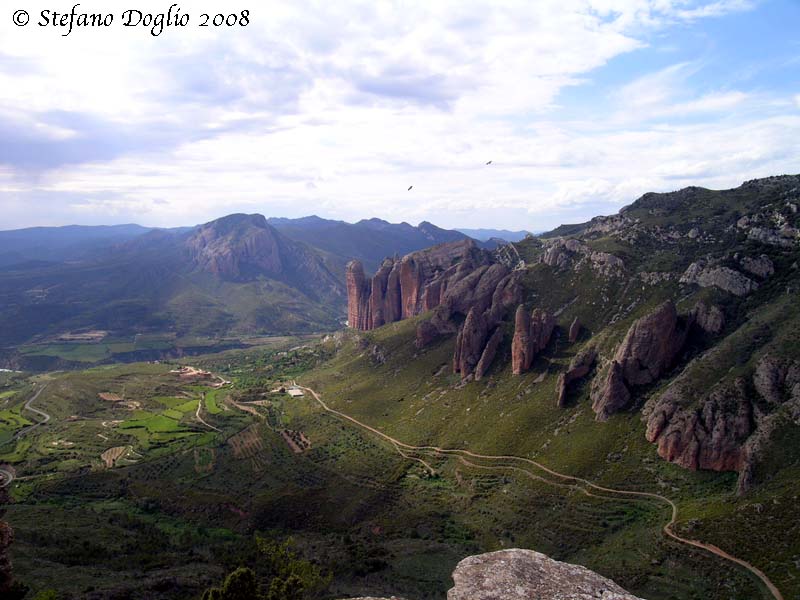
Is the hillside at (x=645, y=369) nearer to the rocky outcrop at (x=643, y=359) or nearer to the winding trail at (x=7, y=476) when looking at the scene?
the rocky outcrop at (x=643, y=359)

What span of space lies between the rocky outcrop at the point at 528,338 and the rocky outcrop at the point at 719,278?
102 ft

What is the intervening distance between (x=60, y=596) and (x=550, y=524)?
211ft

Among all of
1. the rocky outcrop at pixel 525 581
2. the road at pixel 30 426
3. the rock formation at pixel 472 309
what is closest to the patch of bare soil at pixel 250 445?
the road at pixel 30 426

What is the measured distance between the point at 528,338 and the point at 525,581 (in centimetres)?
9826

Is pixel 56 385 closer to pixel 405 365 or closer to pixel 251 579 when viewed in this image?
pixel 405 365

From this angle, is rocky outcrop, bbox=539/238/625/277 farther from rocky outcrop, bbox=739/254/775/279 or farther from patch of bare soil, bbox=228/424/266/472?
patch of bare soil, bbox=228/424/266/472

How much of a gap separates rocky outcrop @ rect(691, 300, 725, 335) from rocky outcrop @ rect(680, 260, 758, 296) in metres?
6.64

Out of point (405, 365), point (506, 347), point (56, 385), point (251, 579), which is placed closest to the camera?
point (251, 579)

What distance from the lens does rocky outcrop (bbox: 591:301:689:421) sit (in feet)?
320

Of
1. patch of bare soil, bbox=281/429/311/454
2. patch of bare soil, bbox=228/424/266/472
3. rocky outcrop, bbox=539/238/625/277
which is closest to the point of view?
patch of bare soil, bbox=228/424/266/472

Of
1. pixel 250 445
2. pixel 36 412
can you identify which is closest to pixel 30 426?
pixel 36 412

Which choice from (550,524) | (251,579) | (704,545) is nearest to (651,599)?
(704,545)

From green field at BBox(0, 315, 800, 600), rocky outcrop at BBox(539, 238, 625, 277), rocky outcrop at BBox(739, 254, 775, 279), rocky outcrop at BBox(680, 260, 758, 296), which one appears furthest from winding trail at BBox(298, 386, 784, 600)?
rocky outcrop at BBox(539, 238, 625, 277)

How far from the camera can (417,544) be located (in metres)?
80.9
